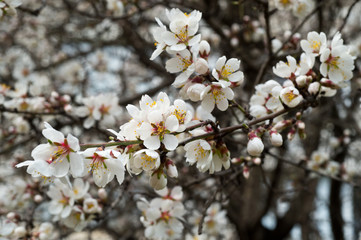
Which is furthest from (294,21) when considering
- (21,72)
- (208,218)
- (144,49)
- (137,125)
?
(137,125)

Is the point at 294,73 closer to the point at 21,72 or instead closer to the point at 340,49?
the point at 340,49

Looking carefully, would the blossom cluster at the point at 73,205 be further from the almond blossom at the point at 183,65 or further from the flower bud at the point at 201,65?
the flower bud at the point at 201,65

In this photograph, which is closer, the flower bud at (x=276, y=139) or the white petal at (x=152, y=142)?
the white petal at (x=152, y=142)

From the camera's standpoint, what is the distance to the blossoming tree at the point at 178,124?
146 cm

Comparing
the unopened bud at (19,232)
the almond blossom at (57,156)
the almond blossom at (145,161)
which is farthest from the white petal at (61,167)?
the unopened bud at (19,232)

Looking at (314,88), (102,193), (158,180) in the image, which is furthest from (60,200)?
(314,88)

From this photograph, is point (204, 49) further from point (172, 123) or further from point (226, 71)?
point (172, 123)

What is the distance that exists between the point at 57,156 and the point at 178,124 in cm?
52

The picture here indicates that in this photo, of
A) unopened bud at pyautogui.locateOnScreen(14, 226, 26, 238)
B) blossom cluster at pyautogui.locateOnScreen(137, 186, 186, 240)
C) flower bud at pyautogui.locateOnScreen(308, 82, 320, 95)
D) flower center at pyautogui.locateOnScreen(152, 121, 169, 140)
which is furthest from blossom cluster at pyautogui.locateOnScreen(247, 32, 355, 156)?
unopened bud at pyautogui.locateOnScreen(14, 226, 26, 238)

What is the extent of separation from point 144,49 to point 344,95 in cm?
250

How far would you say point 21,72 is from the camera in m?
4.47

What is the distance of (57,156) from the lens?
4.62 feet

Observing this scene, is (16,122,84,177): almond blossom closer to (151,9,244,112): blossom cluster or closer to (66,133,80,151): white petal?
(66,133,80,151): white petal

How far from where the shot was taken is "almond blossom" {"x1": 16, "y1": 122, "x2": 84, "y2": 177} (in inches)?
54.0
